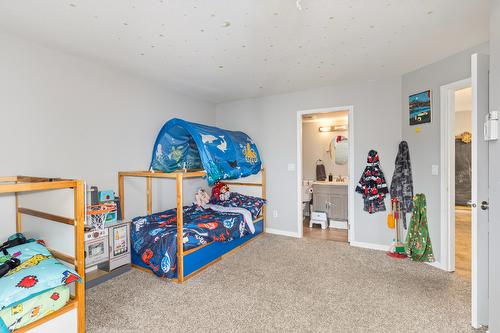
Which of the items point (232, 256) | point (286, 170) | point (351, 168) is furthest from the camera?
point (286, 170)

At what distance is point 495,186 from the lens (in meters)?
1.64

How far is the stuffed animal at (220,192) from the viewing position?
4.26 metres

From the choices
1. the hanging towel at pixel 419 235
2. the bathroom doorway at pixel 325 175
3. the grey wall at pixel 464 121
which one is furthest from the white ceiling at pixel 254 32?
the grey wall at pixel 464 121

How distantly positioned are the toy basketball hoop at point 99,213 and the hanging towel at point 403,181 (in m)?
3.54

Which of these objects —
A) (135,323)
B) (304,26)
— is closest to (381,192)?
(304,26)

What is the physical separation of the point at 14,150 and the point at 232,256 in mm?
2577

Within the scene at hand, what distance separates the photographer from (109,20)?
2.00 m

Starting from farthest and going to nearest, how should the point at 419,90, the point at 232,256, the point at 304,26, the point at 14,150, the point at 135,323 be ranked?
1. the point at 232,256
2. the point at 419,90
3. the point at 14,150
4. the point at 304,26
5. the point at 135,323

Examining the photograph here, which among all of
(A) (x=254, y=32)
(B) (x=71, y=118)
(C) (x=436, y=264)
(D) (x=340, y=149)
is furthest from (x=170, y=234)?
(D) (x=340, y=149)

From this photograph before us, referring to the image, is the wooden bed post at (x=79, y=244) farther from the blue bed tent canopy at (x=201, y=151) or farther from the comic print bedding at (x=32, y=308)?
the blue bed tent canopy at (x=201, y=151)

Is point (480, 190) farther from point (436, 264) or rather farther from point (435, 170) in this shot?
point (436, 264)

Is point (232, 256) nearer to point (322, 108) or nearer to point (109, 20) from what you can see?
point (322, 108)

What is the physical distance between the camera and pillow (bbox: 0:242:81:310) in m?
1.41

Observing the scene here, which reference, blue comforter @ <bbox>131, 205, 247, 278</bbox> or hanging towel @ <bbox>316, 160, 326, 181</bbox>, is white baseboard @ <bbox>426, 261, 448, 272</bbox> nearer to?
blue comforter @ <bbox>131, 205, 247, 278</bbox>
